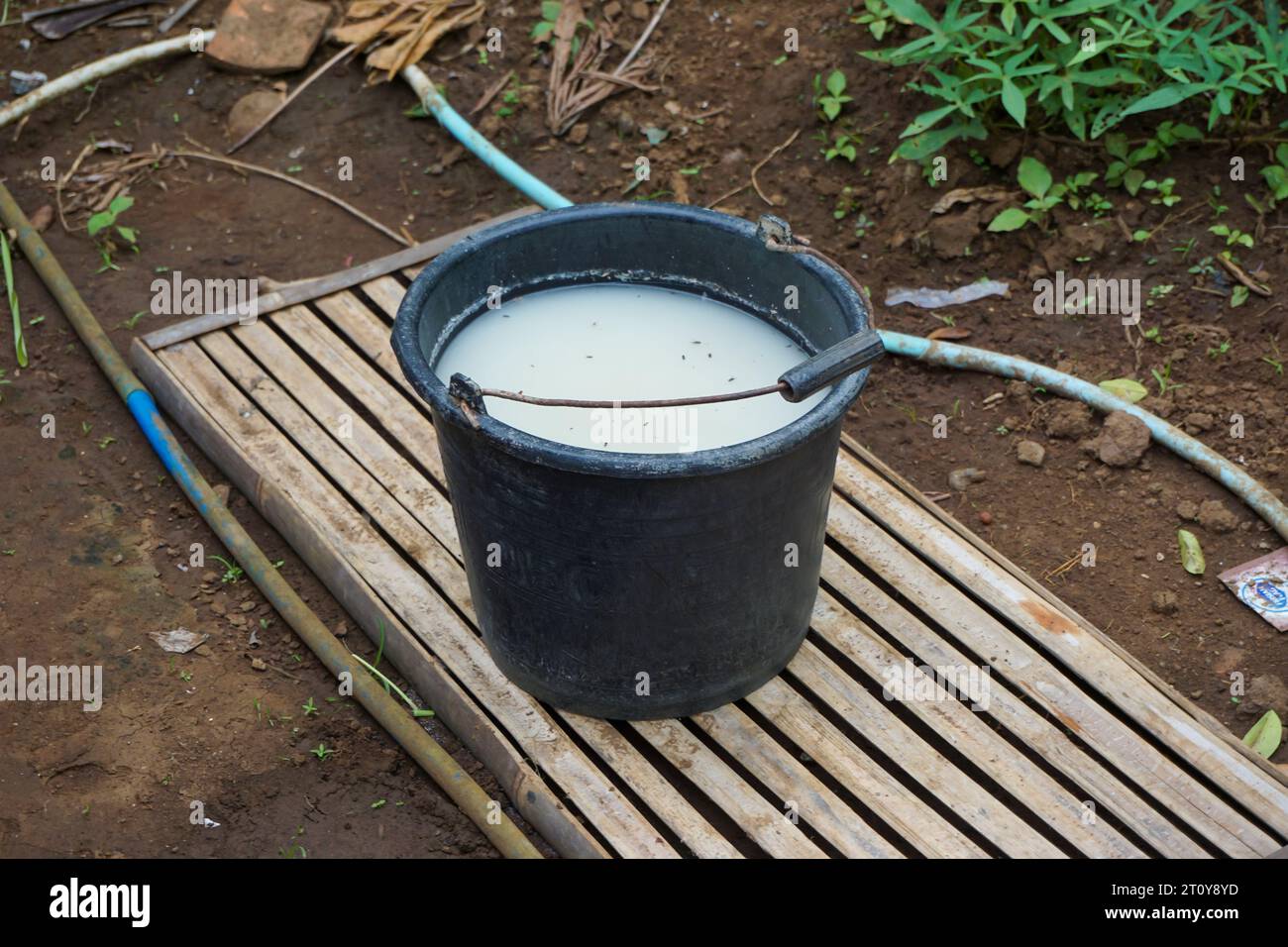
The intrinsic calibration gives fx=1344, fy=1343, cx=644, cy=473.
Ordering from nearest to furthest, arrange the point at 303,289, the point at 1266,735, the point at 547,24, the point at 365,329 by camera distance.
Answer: the point at 1266,735 → the point at 365,329 → the point at 303,289 → the point at 547,24

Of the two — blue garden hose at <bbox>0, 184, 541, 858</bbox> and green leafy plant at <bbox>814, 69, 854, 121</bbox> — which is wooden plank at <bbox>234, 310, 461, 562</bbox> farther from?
green leafy plant at <bbox>814, 69, 854, 121</bbox>

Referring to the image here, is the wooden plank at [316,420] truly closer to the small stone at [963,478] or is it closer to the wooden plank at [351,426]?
the wooden plank at [351,426]

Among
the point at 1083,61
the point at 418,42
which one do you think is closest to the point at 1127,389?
the point at 1083,61

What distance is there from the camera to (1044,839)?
241 cm

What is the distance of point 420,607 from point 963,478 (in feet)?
4.34

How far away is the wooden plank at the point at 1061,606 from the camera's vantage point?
2521 millimetres

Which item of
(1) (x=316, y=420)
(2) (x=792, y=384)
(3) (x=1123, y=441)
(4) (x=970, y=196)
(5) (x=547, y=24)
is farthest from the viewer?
(5) (x=547, y=24)

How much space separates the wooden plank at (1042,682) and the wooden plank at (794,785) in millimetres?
456

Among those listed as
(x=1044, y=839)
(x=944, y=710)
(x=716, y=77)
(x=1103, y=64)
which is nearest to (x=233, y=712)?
(x=944, y=710)

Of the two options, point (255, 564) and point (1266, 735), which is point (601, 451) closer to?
point (255, 564)

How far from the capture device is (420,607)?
9.25ft

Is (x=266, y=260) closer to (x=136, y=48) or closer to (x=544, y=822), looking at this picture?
(x=136, y=48)

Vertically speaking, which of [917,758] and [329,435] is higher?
[329,435]

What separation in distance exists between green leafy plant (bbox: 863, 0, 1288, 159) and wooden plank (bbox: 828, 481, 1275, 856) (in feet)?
3.83
